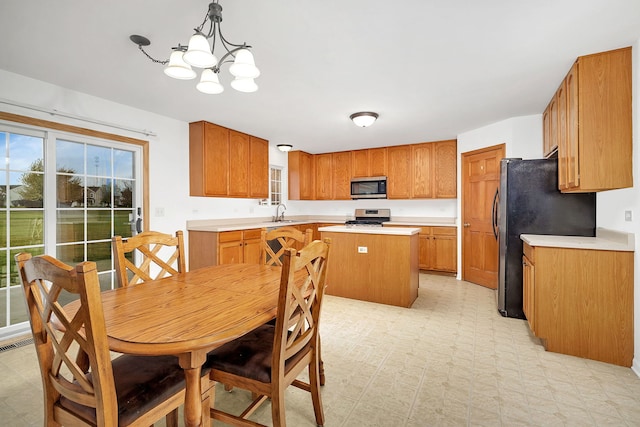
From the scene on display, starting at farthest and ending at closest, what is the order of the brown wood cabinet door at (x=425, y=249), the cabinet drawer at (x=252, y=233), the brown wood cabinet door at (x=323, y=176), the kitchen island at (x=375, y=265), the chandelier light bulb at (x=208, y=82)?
the brown wood cabinet door at (x=323, y=176), the brown wood cabinet door at (x=425, y=249), the cabinet drawer at (x=252, y=233), the kitchen island at (x=375, y=265), the chandelier light bulb at (x=208, y=82)

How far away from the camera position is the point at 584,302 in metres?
2.26

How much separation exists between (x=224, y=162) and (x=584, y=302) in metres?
4.20

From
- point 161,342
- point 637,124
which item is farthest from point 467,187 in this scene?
point 161,342

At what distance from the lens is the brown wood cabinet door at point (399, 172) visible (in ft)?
17.9

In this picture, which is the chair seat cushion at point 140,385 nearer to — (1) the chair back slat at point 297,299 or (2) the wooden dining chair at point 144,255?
(1) the chair back slat at point 297,299

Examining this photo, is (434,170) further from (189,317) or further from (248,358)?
(189,317)

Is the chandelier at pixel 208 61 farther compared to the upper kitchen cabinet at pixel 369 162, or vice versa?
the upper kitchen cabinet at pixel 369 162

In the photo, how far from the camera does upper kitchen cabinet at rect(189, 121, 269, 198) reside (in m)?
4.06

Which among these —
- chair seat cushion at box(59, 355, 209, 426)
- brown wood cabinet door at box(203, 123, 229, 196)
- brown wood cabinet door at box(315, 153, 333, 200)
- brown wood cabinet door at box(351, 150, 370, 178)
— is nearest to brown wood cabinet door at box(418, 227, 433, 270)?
brown wood cabinet door at box(351, 150, 370, 178)

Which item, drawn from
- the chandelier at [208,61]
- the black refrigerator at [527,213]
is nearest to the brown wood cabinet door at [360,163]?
the black refrigerator at [527,213]

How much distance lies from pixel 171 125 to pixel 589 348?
4.81 meters

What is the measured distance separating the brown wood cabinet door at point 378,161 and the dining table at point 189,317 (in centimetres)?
436

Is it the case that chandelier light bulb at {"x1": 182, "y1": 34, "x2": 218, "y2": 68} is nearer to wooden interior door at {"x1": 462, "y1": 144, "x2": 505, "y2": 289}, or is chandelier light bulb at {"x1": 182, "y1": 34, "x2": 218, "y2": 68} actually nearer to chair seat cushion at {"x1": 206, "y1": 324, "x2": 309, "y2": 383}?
chair seat cushion at {"x1": 206, "y1": 324, "x2": 309, "y2": 383}

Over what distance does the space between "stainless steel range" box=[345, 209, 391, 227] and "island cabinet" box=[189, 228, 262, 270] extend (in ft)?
7.43
